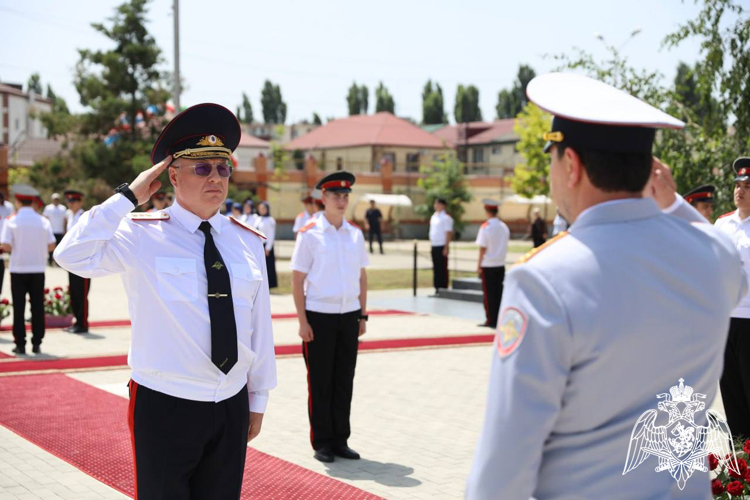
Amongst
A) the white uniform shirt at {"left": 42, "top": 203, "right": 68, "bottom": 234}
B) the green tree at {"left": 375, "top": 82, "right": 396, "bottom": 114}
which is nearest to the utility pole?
the white uniform shirt at {"left": 42, "top": 203, "right": 68, "bottom": 234}

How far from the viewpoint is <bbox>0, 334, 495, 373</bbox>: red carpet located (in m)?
9.98

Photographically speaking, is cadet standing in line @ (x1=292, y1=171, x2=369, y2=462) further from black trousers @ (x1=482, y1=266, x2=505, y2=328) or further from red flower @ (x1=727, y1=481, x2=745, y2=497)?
black trousers @ (x1=482, y1=266, x2=505, y2=328)

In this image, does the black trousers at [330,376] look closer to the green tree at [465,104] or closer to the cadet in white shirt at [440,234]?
the cadet in white shirt at [440,234]

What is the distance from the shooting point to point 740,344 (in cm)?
608

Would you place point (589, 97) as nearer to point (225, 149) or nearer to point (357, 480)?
point (225, 149)

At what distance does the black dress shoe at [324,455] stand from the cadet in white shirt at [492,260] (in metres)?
8.05

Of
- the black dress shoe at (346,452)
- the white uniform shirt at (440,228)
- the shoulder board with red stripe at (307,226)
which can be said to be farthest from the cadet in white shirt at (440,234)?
the black dress shoe at (346,452)

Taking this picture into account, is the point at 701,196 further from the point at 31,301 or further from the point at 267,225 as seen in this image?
the point at 267,225

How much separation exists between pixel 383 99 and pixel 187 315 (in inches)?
3876

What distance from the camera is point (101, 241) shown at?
3496mm

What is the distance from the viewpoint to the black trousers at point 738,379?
606 centimetres

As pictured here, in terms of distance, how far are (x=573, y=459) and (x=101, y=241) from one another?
2.38m

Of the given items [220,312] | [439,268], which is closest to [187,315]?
[220,312]

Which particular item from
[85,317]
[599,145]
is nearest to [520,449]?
[599,145]
